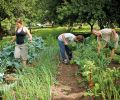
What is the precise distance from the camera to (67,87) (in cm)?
896

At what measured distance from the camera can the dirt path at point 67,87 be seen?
25.7 ft

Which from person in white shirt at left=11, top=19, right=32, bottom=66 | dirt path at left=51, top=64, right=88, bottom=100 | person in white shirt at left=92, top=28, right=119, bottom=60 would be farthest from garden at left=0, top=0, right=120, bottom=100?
person in white shirt at left=92, top=28, right=119, bottom=60

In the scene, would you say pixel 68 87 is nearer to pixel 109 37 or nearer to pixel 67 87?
pixel 67 87

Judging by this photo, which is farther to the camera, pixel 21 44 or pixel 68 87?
pixel 21 44

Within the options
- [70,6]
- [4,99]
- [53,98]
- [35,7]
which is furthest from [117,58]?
[35,7]

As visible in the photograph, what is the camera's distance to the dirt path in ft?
25.7

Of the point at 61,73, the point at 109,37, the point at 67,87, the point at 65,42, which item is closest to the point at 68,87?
the point at 67,87

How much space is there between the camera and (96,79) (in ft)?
26.6

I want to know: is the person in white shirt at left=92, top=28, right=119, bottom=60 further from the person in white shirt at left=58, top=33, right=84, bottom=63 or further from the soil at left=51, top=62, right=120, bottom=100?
the soil at left=51, top=62, right=120, bottom=100

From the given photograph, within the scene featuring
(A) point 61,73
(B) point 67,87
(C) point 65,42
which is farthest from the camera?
(C) point 65,42

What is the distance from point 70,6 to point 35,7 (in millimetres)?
6709

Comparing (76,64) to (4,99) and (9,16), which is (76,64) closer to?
(4,99)

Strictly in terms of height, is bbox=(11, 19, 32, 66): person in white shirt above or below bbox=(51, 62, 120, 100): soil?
above

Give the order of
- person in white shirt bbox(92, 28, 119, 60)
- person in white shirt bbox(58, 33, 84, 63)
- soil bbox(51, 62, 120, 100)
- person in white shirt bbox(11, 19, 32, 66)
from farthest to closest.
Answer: person in white shirt bbox(58, 33, 84, 63) < person in white shirt bbox(92, 28, 119, 60) < person in white shirt bbox(11, 19, 32, 66) < soil bbox(51, 62, 120, 100)
